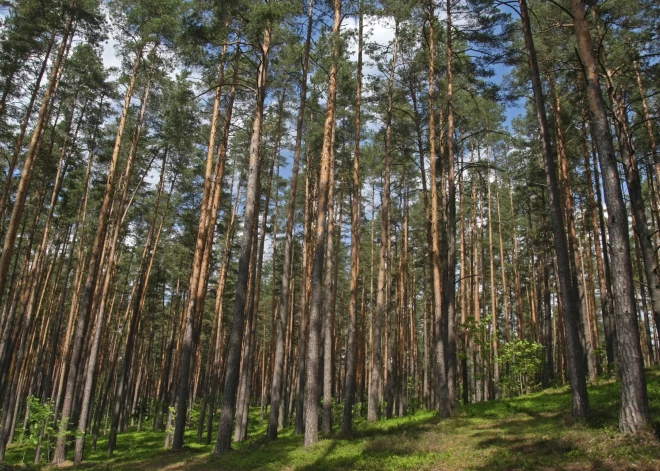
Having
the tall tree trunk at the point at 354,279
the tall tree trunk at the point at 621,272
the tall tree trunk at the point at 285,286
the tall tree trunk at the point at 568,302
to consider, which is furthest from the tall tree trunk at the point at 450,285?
the tall tree trunk at the point at 621,272

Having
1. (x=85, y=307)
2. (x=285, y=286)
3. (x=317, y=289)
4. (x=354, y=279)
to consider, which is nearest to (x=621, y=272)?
(x=317, y=289)

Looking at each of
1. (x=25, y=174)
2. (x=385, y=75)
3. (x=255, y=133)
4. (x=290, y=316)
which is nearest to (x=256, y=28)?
(x=255, y=133)

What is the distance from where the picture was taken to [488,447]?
836 centimetres

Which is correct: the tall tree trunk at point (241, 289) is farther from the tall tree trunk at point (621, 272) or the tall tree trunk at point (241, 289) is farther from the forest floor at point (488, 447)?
the tall tree trunk at point (621, 272)

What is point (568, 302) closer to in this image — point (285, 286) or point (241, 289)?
point (241, 289)

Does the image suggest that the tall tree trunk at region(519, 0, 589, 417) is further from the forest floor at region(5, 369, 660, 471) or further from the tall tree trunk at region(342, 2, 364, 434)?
the tall tree trunk at region(342, 2, 364, 434)

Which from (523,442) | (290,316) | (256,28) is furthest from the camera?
(290,316)

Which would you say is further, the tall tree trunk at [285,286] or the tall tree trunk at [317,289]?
the tall tree trunk at [285,286]

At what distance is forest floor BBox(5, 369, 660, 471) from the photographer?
21.2ft

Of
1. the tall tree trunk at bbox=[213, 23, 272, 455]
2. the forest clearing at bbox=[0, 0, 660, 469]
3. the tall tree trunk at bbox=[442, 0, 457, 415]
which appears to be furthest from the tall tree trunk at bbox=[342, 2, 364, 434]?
the tall tree trunk at bbox=[213, 23, 272, 455]

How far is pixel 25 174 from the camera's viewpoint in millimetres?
12797

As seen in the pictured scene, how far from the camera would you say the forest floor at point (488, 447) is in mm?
6457

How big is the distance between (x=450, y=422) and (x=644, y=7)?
13.5 m

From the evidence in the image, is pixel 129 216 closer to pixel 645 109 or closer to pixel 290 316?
pixel 290 316
